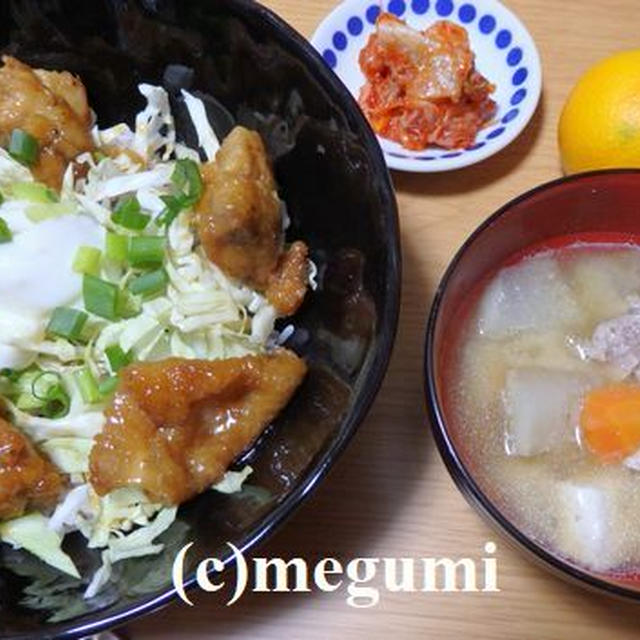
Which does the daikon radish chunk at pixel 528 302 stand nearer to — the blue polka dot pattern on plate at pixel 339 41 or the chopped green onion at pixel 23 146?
the blue polka dot pattern on plate at pixel 339 41

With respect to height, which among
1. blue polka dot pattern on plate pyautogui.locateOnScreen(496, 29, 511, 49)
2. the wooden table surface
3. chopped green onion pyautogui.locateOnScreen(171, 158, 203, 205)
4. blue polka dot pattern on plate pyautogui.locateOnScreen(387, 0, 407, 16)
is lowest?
the wooden table surface

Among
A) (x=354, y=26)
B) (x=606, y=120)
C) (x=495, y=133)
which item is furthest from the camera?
(x=354, y=26)

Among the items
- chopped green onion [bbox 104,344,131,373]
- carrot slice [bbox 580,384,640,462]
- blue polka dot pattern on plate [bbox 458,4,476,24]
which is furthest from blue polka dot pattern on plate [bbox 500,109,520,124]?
chopped green onion [bbox 104,344,131,373]

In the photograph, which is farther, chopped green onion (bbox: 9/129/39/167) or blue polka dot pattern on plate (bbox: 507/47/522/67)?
blue polka dot pattern on plate (bbox: 507/47/522/67)

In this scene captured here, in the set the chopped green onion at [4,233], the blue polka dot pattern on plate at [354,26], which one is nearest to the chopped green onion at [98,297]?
the chopped green onion at [4,233]

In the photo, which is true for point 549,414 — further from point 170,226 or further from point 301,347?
point 170,226

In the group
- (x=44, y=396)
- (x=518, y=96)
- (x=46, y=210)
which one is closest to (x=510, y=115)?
(x=518, y=96)

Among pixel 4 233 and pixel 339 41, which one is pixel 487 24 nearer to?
pixel 339 41

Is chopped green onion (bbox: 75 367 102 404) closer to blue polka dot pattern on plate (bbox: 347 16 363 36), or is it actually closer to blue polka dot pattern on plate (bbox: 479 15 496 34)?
blue polka dot pattern on plate (bbox: 347 16 363 36)
